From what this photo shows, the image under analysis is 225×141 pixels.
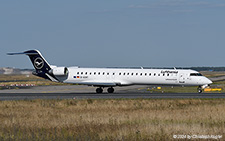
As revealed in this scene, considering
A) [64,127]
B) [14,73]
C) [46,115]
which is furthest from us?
[14,73]

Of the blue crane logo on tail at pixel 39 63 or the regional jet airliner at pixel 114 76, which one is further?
the blue crane logo on tail at pixel 39 63

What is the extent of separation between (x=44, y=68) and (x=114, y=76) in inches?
333

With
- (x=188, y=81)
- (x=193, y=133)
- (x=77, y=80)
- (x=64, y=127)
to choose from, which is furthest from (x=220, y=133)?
(x=77, y=80)

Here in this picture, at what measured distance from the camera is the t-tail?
160ft

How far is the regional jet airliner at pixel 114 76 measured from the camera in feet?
151

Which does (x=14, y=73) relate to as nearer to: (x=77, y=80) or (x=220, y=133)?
(x=77, y=80)

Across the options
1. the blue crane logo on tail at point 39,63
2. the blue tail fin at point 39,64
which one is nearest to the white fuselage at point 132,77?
the blue tail fin at point 39,64

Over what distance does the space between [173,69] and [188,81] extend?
8.13ft

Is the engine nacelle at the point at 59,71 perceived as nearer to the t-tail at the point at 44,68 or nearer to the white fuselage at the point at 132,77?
the t-tail at the point at 44,68

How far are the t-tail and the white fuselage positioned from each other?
58cm

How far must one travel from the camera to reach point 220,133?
51.5ft

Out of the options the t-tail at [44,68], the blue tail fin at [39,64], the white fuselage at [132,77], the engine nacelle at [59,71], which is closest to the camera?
the white fuselage at [132,77]

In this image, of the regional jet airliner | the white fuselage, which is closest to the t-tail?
the regional jet airliner

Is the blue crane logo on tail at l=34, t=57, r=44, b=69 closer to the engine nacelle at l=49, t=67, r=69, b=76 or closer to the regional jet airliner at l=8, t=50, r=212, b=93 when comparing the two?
the regional jet airliner at l=8, t=50, r=212, b=93
